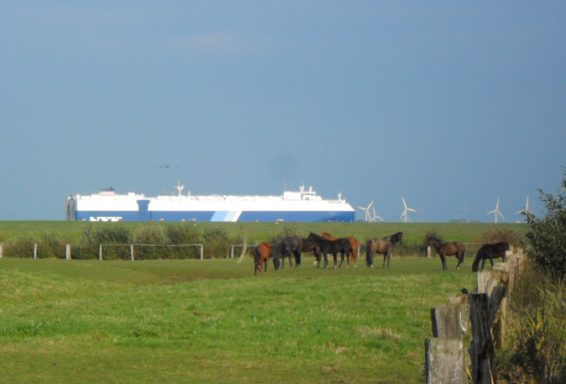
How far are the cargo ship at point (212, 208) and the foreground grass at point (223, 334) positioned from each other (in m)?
121

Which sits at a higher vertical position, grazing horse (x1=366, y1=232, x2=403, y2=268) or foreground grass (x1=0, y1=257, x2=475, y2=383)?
grazing horse (x1=366, y1=232, x2=403, y2=268)

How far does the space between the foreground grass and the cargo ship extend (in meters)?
121

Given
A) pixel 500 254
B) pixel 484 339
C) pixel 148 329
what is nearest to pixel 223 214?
pixel 500 254

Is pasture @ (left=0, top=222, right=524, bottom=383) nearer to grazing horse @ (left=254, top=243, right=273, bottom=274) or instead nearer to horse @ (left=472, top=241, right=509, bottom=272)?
grazing horse @ (left=254, top=243, right=273, bottom=274)

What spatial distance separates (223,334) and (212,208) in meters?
133

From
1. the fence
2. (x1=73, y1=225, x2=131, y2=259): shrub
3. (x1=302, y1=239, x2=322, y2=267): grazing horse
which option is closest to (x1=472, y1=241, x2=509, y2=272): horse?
(x1=302, y1=239, x2=322, y2=267): grazing horse

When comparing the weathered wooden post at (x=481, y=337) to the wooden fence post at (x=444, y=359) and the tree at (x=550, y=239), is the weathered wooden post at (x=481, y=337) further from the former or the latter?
the tree at (x=550, y=239)

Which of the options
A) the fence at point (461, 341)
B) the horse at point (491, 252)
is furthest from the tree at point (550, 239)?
the horse at point (491, 252)

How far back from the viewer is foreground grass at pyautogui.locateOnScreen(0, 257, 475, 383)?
49.2 ft

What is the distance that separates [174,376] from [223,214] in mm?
137025

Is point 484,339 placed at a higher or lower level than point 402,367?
higher

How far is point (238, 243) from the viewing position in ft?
202

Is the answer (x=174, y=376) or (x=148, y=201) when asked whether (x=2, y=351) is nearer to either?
(x=174, y=376)

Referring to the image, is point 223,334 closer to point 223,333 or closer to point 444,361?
point 223,333
